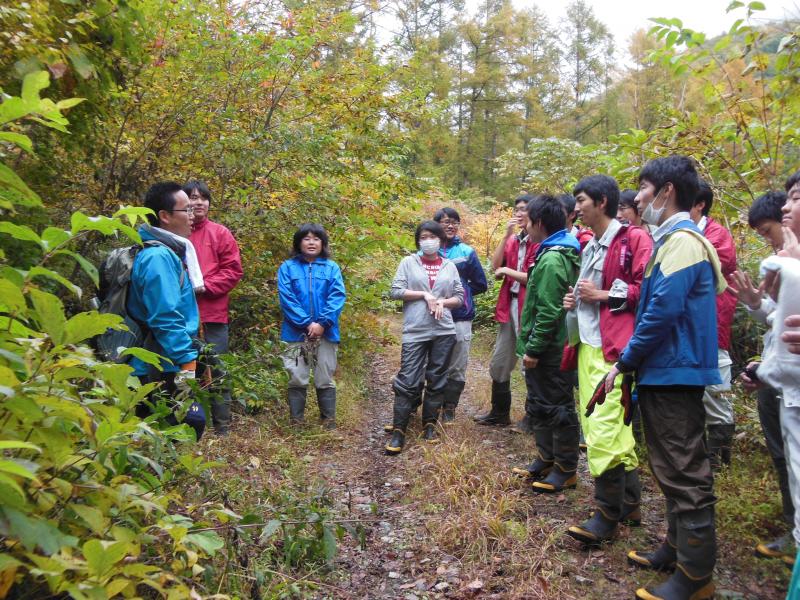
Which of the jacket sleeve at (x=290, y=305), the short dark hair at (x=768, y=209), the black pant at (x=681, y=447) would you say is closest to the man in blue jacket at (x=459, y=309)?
the jacket sleeve at (x=290, y=305)

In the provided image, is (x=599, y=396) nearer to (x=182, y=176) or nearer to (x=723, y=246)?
(x=723, y=246)

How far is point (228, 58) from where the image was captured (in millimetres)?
5711

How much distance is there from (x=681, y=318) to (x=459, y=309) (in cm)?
335

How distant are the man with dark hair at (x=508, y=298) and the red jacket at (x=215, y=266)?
2644 mm

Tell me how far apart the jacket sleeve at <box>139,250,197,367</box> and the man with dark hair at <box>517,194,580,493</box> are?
8.25 feet

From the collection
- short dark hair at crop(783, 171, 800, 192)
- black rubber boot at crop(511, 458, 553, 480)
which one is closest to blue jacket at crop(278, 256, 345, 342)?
black rubber boot at crop(511, 458, 553, 480)

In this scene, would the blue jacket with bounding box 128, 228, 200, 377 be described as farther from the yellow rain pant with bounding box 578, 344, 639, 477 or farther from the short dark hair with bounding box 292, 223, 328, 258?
the yellow rain pant with bounding box 578, 344, 639, 477

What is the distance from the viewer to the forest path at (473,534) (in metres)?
3.15

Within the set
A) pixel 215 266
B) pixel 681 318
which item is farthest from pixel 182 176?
pixel 681 318

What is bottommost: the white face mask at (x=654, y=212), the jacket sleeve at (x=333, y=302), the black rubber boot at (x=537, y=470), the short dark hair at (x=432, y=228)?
the black rubber boot at (x=537, y=470)

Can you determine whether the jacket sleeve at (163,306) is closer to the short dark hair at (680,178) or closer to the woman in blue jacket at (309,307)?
the woman in blue jacket at (309,307)

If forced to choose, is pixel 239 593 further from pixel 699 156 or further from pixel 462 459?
pixel 699 156

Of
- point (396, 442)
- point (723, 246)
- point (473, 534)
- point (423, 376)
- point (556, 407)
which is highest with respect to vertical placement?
point (723, 246)

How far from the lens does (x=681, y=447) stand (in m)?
2.81
